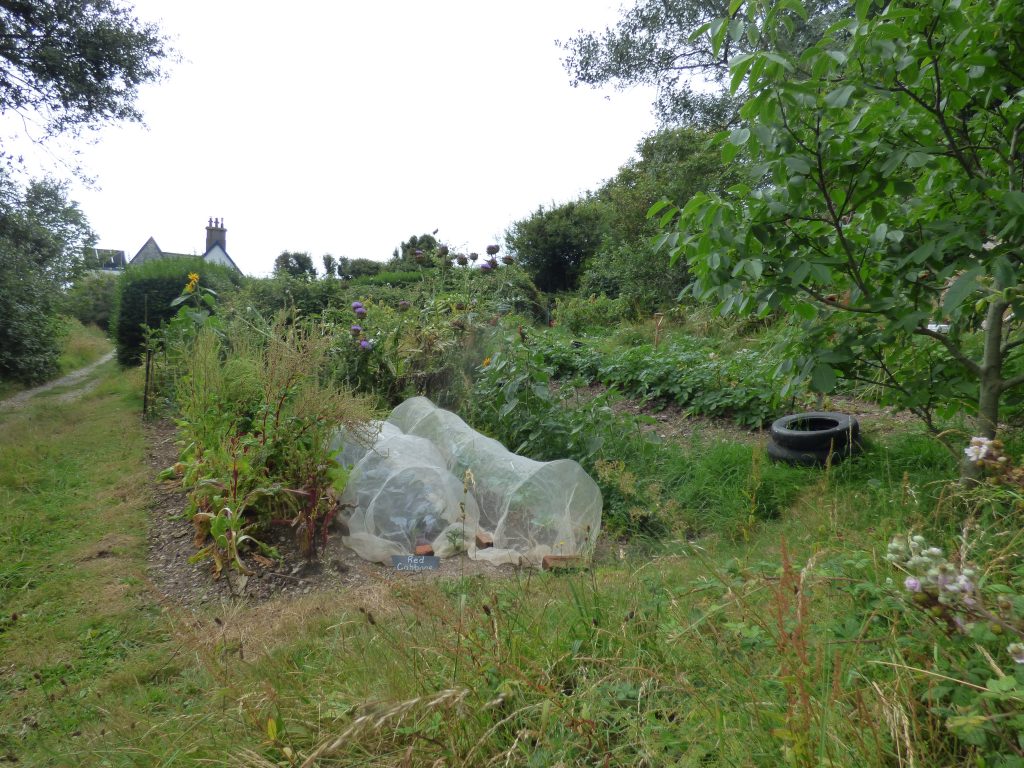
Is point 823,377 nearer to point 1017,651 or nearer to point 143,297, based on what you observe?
point 1017,651

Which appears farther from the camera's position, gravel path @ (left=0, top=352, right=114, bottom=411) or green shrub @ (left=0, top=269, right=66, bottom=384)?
green shrub @ (left=0, top=269, right=66, bottom=384)

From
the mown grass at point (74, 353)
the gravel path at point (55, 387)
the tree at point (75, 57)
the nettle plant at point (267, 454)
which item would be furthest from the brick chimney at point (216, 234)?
the nettle plant at point (267, 454)

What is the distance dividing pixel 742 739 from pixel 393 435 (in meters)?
3.57

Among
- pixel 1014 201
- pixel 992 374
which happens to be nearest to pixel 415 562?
pixel 992 374

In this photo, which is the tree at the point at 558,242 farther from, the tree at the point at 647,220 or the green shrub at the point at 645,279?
the green shrub at the point at 645,279

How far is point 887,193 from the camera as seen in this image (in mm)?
2514

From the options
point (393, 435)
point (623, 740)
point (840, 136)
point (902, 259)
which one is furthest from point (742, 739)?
point (393, 435)

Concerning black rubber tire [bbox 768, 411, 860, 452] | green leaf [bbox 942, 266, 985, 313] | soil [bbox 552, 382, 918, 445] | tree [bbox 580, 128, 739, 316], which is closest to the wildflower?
green leaf [bbox 942, 266, 985, 313]

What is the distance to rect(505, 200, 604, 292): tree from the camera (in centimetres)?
1873

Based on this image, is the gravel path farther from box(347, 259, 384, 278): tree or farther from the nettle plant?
box(347, 259, 384, 278): tree

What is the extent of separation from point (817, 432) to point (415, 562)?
2551 mm

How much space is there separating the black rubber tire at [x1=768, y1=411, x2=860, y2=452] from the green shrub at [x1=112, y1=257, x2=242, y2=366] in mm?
9808

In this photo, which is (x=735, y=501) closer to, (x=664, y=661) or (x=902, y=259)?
(x=902, y=259)

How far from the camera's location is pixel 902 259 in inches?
97.3
